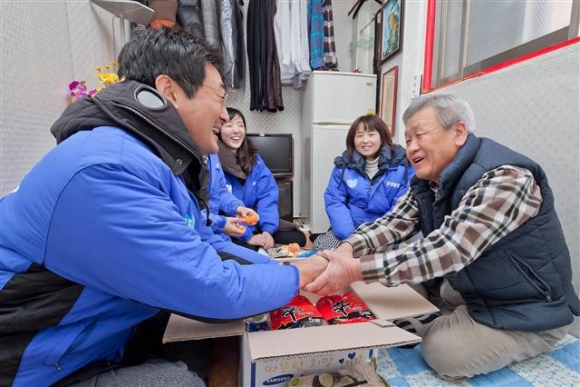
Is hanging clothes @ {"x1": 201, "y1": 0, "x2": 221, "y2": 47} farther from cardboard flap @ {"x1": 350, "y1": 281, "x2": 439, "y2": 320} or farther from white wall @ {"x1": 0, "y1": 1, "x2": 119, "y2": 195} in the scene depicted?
cardboard flap @ {"x1": 350, "y1": 281, "x2": 439, "y2": 320}

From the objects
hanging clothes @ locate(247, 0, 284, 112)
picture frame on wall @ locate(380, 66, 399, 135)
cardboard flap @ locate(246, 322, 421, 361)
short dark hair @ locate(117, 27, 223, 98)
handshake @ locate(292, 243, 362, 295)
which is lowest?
cardboard flap @ locate(246, 322, 421, 361)

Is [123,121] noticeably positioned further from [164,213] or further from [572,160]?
[572,160]

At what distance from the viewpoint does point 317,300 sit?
1.12 meters

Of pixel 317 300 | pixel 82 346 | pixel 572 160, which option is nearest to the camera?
pixel 82 346

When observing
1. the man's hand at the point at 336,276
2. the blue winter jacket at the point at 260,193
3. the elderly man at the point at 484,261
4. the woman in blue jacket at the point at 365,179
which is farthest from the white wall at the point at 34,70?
the woman in blue jacket at the point at 365,179

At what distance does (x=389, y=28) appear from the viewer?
265 centimetres

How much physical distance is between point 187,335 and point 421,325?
2.91 feet

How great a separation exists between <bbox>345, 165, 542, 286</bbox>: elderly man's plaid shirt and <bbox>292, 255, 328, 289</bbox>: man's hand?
0.14 meters

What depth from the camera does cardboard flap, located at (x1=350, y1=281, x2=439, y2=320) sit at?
3.11 ft

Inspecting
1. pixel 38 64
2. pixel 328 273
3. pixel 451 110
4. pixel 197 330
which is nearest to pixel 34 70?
pixel 38 64

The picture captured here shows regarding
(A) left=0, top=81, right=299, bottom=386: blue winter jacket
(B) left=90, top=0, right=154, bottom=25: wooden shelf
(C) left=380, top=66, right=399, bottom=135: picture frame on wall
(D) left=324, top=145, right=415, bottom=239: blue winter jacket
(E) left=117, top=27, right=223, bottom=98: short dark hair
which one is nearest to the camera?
(A) left=0, top=81, right=299, bottom=386: blue winter jacket

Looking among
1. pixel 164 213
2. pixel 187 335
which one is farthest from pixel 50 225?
pixel 187 335

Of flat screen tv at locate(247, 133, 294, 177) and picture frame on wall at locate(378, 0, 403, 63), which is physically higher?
picture frame on wall at locate(378, 0, 403, 63)

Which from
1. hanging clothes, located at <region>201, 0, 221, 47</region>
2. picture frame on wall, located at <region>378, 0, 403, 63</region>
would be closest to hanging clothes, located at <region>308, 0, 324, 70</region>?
picture frame on wall, located at <region>378, 0, 403, 63</region>
